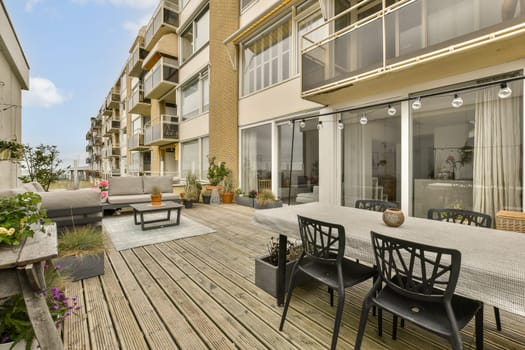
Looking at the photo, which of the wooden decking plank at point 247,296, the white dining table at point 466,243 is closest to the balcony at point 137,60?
the wooden decking plank at point 247,296

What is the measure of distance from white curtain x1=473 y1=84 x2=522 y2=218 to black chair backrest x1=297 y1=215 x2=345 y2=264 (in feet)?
11.0

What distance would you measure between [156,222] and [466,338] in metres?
5.42

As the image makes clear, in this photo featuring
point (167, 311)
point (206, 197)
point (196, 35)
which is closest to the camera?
point (167, 311)

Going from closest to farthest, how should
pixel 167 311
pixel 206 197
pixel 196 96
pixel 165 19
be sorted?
pixel 167 311, pixel 206 197, pixel 196 96, pixel 165 19

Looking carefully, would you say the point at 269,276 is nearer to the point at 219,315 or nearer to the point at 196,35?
the point at 219,315

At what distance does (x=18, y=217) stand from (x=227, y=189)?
7.02 metres

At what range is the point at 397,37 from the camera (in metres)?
4.02

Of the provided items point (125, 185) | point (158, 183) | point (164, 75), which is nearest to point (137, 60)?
point (164, 75)

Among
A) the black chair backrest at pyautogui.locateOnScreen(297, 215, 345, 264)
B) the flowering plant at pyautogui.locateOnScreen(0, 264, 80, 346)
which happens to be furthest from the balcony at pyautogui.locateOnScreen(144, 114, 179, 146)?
the black chair backrest at pyautogui.locateOnScreen(297, 215, 345, 264)

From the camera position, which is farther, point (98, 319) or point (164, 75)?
point (164, 75)

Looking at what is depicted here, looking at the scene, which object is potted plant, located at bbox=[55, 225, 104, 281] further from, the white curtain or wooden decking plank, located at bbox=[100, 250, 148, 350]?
the white curtain

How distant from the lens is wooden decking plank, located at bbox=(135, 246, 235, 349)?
1.82 metres

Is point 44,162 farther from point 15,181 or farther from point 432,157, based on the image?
point 432,157

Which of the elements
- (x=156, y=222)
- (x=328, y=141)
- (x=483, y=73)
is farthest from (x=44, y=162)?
(x=483, y=73)
